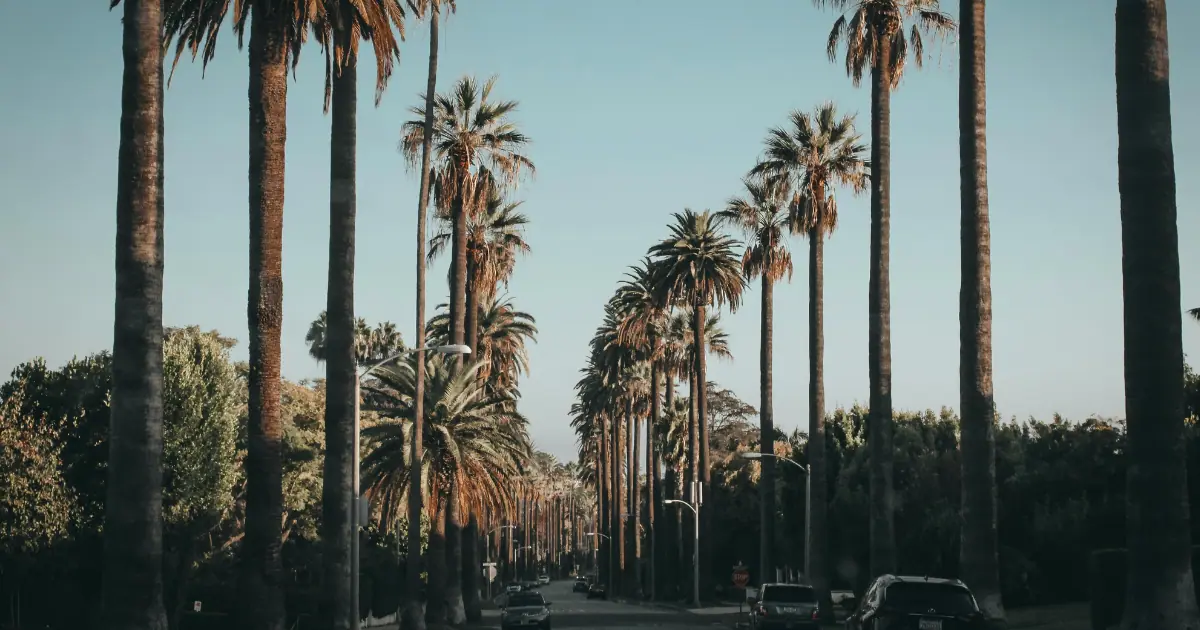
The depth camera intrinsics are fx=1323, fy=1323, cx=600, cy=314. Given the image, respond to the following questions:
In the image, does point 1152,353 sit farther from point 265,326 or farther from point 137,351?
point 265,326

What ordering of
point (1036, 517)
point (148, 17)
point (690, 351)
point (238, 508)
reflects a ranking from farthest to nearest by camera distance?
point (690, 351) → point (238, 508) → point (1036, 517) → point (148, 17)

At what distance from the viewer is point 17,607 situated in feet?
161

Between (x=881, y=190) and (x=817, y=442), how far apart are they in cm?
1380

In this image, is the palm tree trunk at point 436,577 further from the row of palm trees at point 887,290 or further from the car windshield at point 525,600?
the row of palm trees at point 887,290

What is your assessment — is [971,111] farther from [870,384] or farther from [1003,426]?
[1003,426]

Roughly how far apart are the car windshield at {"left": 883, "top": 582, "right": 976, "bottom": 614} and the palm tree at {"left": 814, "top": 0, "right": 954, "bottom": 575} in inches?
734

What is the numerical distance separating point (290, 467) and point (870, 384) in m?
36.6

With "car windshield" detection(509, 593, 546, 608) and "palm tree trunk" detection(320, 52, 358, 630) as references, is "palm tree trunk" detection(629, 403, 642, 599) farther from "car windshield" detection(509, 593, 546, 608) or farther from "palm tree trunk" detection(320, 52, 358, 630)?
"palm tree trunk" detection(320, 52, 358, 630)

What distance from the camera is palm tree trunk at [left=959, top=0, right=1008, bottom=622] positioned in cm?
2514

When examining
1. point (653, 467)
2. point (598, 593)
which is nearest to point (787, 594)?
point (653, 467)

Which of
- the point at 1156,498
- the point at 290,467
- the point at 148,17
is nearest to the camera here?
the point at 1156,498

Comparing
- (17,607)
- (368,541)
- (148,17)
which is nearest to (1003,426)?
(368,541)

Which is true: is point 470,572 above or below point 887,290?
below

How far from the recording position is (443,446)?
47.6 metres
